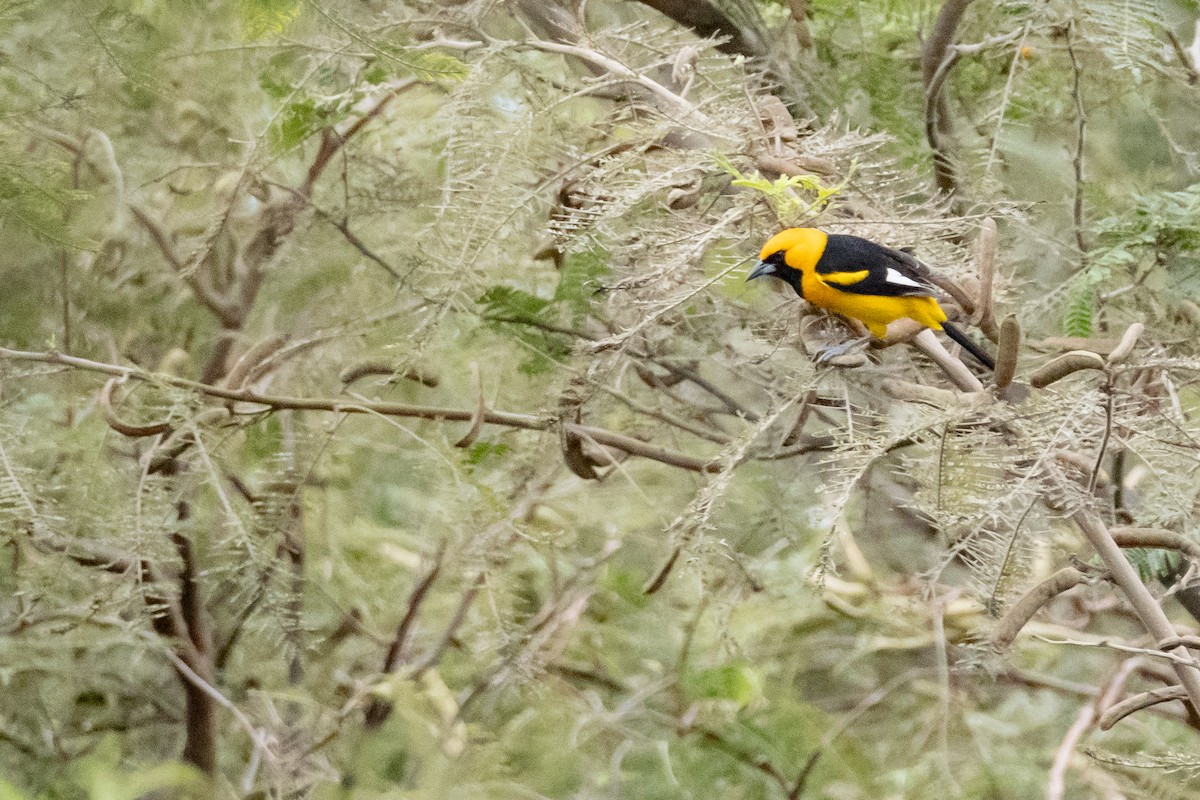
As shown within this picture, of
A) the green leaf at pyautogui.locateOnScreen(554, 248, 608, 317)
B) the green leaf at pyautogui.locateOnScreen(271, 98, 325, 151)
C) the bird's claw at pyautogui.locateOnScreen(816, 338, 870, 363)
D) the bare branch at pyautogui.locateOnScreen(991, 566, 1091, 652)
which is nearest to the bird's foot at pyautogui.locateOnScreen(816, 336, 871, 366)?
the bird's claw at pyautogui.locateOnScreen(816, 338, 870, 363)

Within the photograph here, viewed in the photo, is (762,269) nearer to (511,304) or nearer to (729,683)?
(511,304)

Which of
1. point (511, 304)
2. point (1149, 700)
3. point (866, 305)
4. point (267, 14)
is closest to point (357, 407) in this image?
point (511, 304)

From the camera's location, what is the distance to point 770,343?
1.54 feet

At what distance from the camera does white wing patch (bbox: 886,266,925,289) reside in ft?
1.30

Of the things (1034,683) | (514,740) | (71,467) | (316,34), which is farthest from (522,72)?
(1034,683)

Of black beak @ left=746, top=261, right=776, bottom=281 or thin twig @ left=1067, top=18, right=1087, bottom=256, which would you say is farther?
thin twig @ left=1067, top=18, right=1087, bottom=256

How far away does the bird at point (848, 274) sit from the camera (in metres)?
0.38

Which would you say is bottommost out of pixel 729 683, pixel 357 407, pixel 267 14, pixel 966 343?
pixel 729 683

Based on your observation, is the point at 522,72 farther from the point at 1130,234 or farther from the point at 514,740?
the point at 514,740

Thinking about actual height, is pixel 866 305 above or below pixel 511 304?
above

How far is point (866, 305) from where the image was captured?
40 centimetres

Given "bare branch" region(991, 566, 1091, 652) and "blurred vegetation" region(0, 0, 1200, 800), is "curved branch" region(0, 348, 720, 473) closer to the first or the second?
"blurred vegetation" region(0, 0, 1200, 800)

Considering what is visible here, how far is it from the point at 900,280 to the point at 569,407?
Answer: 0.21 metres

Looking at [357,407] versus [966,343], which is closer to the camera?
[966,343]
